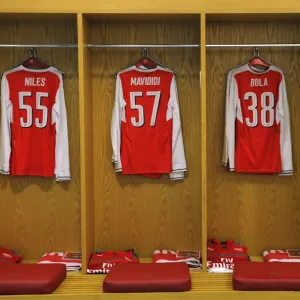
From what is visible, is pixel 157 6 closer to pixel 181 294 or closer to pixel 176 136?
pixel 176 136

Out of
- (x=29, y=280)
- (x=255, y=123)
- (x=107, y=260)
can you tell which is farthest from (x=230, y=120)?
Result: (x=29, y=280)

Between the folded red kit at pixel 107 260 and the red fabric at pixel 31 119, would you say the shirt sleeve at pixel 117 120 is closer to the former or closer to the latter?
the red fabric at pixel 31 119

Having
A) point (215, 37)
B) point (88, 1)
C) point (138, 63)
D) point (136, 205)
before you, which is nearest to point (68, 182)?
point (136, 205)

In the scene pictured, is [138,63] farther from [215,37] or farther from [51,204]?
[51,204]

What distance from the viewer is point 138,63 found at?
348 centimetres

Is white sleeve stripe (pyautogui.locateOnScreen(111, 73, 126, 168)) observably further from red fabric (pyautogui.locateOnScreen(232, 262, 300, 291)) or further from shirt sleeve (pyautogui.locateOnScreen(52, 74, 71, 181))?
red fabric (pyautogui.locateOnScreen(232, 262, 300, 291))

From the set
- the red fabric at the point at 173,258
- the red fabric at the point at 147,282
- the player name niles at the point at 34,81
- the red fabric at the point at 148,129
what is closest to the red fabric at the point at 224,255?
the red fabric at the point at 173,258

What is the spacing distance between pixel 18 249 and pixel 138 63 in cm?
168

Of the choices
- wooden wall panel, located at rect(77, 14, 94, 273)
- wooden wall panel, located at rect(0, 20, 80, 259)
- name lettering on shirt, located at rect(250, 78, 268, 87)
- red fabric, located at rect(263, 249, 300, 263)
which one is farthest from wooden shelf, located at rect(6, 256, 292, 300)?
name lettering on shirt, located at rect(250, 78, 268, 87)

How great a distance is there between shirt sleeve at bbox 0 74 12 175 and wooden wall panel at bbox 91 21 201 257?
2.06 ft

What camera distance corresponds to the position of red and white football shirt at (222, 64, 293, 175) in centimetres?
346

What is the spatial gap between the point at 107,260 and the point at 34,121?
1.13m

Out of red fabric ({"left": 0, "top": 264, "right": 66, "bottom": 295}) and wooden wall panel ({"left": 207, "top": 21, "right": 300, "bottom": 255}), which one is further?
wooden wall panel ({"left": 207, "top": 21, "right": 300, "bottom": 255})

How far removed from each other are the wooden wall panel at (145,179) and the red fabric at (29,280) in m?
0.83
